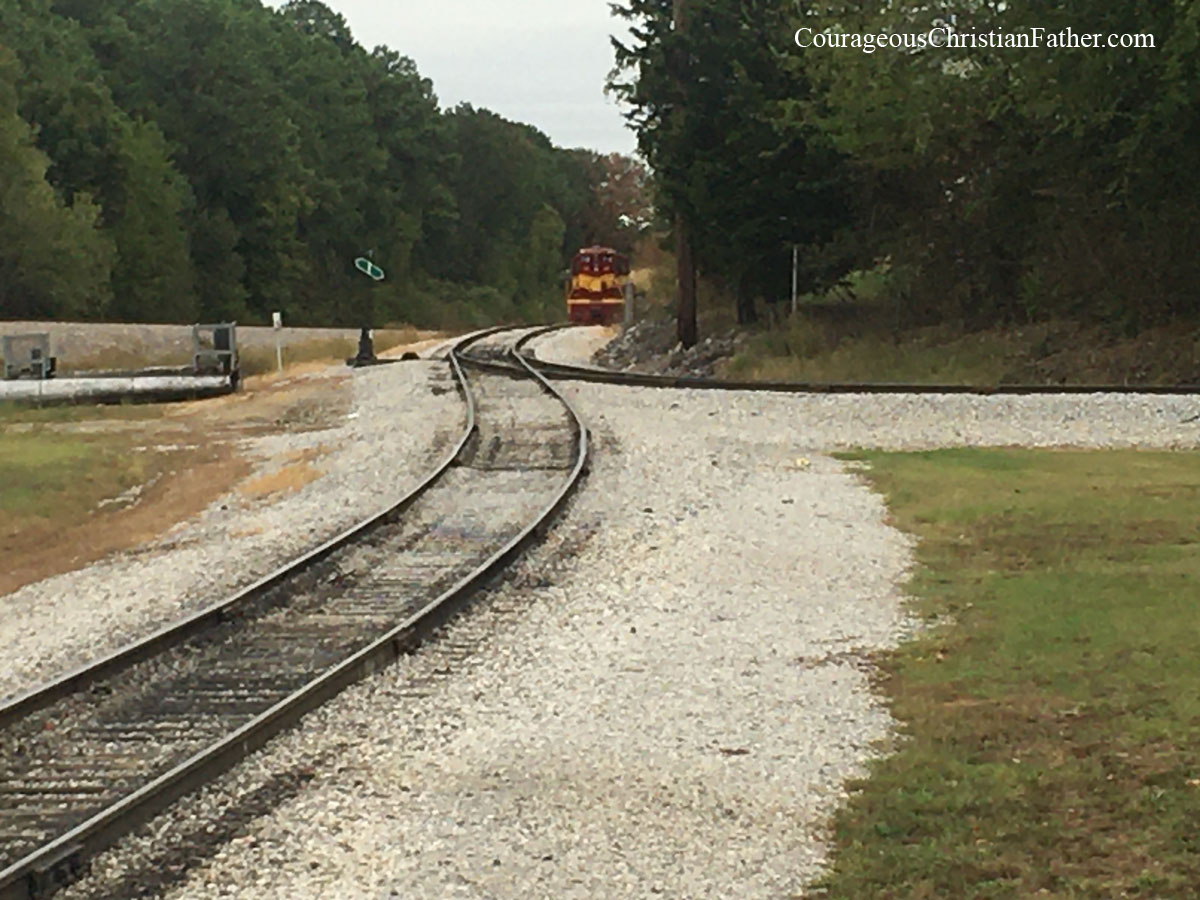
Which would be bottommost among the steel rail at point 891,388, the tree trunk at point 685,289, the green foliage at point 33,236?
the steel rail at point 891,388

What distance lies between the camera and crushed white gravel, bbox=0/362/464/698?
34.1ft

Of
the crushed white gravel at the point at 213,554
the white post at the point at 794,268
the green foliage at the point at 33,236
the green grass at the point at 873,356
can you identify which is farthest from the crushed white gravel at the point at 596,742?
the green foliage at the point at 33,236

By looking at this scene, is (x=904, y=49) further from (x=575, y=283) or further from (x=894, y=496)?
(x=575, y=283)

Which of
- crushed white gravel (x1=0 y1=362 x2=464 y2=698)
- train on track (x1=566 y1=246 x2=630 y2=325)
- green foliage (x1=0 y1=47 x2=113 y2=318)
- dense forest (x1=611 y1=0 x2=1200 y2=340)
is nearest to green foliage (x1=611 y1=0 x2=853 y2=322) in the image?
dense forest (x1=611 y1=0 x2=1200 y2=340)

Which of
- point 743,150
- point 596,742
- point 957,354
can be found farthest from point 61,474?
point 743,150

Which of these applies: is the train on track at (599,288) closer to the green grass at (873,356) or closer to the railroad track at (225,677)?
the green grass at (873,356)

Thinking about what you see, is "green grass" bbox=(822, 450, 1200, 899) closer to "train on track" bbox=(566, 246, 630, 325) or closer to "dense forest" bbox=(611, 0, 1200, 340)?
"dense forest" bbox=(611, 0, 1200, 340)

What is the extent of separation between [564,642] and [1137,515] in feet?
21.3

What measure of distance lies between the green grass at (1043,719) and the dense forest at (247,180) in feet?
187

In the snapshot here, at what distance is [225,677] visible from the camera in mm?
9109

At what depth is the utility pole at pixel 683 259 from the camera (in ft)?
128

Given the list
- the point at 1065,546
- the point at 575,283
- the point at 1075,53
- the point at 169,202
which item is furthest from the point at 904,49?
the point at 169,202

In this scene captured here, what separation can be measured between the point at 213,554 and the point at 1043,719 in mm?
7900

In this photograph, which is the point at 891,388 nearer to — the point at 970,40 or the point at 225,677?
the point at 970,40
